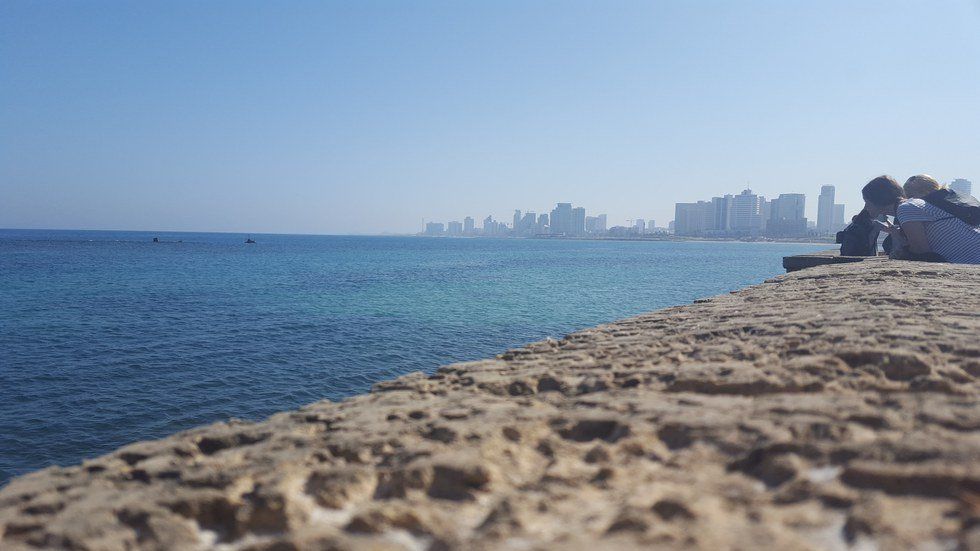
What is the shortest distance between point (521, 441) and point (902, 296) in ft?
17.6

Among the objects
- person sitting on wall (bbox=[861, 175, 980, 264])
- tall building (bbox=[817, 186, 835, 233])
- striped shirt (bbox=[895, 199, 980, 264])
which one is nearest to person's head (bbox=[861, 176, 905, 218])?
person sitting on wall (bbox=[861, 175, 980, 264])

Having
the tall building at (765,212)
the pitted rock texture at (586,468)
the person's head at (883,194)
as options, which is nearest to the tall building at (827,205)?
the tall building at (765,212)

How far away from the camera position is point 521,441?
264 centimetres

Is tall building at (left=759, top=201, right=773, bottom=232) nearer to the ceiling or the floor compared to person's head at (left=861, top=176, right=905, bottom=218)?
nearer to the ceiling

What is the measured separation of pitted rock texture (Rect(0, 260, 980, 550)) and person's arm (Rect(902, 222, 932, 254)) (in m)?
→ 9.03

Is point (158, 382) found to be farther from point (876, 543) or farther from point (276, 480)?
point (876, 543)

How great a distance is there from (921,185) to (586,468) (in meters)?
12.5

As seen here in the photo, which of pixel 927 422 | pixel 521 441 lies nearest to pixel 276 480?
pixel 521 441

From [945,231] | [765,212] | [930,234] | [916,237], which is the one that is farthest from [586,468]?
[765,212]

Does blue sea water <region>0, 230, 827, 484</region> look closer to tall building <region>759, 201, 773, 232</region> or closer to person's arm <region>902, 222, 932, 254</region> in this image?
person's arm <region>902, 222, 932, 254</region>

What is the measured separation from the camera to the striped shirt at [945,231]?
10.8m

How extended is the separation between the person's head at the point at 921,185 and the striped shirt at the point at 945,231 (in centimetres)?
66

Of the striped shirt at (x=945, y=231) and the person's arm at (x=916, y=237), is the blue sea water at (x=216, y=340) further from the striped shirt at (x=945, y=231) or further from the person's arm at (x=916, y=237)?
the striped shirt at (x=945, y=231)

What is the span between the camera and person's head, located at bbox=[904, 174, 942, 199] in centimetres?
1155
